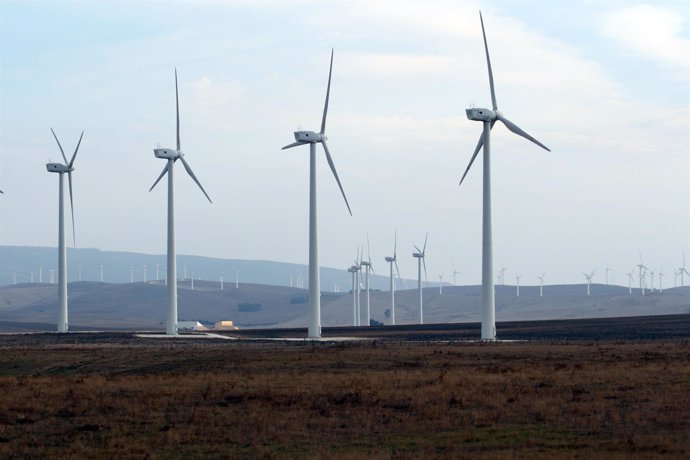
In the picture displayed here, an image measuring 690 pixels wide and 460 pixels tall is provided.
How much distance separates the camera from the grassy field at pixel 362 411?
32438 millimetres

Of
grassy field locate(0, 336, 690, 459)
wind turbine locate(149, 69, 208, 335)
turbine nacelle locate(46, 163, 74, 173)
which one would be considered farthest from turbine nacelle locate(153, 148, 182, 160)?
grassy field locate(0, 336, 690, 459)

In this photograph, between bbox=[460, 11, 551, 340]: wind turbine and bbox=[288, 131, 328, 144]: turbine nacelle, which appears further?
bbox=[288, 131, 328, 144]: turbine nacelle

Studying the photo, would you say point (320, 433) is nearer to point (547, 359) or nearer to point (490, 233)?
point (547, 359)

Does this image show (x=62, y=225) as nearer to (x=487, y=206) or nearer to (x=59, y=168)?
(x=59, y=168)

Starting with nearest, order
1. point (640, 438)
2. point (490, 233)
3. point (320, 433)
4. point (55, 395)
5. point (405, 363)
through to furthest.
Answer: point (640, 438), point (320, 433), point (55, 395), point (405, 363), point (490, 233)

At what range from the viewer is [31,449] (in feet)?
110

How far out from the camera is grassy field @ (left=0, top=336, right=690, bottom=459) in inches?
1277

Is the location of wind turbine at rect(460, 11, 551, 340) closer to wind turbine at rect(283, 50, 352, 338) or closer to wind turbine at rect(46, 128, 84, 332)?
wind turbine at rect(283, 50, 352, 338)

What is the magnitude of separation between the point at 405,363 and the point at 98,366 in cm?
1725

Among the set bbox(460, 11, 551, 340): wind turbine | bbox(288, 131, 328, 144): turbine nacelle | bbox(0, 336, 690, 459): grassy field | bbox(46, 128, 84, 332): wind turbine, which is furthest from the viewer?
bbox(46, 128, 84, 332): wind turbine

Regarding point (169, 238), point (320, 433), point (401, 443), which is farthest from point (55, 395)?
point (169, 238)

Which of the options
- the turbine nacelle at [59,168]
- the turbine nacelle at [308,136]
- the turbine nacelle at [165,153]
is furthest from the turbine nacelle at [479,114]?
the turbine nacelle at [59,168]

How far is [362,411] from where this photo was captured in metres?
39.5

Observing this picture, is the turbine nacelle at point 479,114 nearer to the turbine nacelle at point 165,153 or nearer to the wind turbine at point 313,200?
the wind turbine at point 313,200
